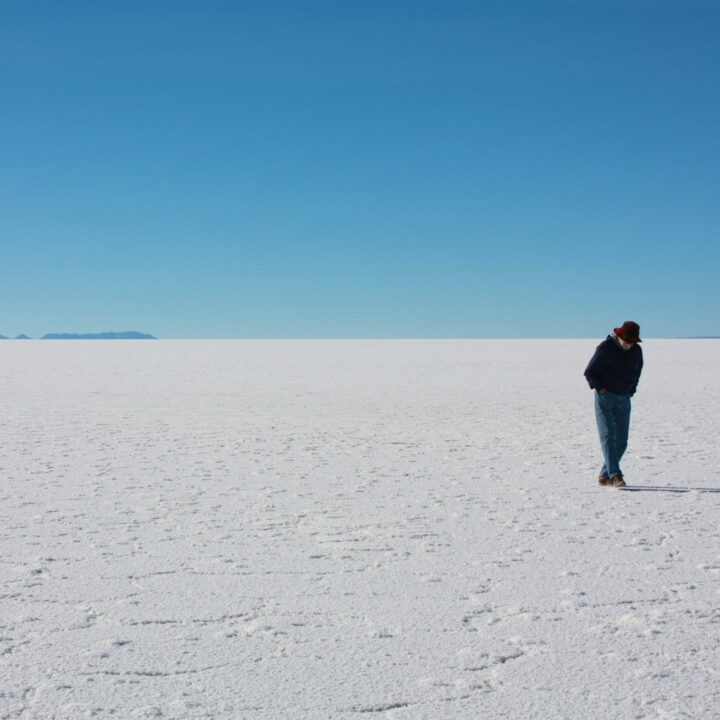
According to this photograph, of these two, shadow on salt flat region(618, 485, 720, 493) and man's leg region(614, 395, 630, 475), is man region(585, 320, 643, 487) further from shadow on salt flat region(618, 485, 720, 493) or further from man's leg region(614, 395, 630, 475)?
shadow on salt flat region(618, 485, 720, 493)

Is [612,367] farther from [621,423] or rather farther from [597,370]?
[621,423]

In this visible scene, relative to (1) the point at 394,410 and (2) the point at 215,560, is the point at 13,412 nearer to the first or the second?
(1) the point at 394,410

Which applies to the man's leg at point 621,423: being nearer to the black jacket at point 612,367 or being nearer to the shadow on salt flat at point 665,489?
the black jacket at point 612,367

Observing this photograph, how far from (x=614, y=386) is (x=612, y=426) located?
378 mm

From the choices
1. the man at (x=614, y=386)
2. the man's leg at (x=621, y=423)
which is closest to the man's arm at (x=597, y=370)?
the man at (x=614, y=386)

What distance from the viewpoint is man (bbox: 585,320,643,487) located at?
25.1ft

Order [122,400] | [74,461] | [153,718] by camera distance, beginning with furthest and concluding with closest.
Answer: [122,400]
[74,461]
[153,718]

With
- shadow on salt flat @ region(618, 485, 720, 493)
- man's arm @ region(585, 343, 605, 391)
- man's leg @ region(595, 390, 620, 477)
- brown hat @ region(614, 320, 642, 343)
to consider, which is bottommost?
shadow on salt flat @ region(618, 485, 720, 493)

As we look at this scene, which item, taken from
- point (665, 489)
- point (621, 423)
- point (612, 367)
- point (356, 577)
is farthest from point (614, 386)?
point (356, 577)

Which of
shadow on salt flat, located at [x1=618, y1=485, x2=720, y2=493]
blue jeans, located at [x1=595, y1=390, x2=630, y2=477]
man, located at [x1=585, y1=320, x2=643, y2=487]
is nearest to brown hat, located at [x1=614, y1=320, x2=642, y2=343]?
man, located at [x1=585, y1=320, x2=643, y2=487]

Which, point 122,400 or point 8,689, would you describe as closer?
point 8,689

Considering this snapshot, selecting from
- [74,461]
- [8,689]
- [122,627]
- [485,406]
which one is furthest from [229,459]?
[485,406]

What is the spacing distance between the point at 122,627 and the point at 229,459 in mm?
5473

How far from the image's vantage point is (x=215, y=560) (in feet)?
16.7
